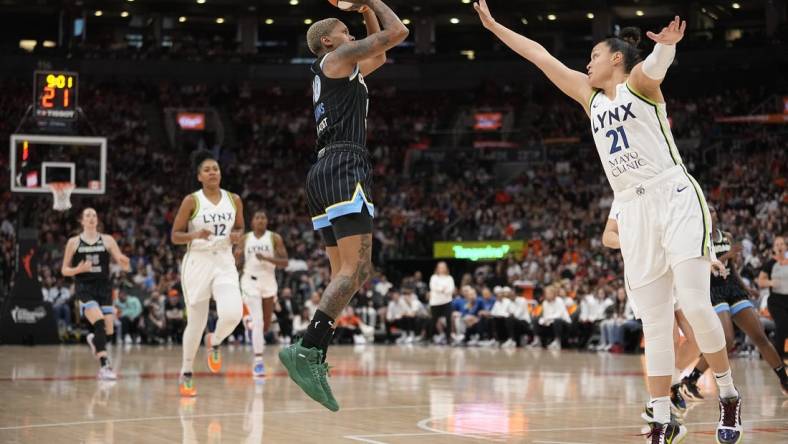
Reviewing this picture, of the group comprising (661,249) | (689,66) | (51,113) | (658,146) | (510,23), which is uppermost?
(510,23)

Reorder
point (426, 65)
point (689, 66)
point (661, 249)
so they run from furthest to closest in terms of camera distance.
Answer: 1. point (426, 65)
2. point (689, 66)
3. point (661, 249)

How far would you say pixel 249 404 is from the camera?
9.98 metres

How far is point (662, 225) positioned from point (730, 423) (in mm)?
1398

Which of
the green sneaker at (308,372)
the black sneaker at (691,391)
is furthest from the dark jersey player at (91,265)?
the green sneaker at (308,372)

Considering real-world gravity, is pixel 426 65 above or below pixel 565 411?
above

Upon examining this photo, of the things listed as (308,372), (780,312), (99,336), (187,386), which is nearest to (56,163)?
(99,336)

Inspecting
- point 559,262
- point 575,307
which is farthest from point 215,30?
point 575,307

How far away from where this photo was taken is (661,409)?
634 centimetres

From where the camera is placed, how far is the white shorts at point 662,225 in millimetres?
6238

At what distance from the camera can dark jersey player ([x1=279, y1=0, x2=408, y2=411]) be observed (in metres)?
6.41

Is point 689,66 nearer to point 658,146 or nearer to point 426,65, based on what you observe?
point 426,65

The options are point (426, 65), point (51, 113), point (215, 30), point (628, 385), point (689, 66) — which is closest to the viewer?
point (628, 385)

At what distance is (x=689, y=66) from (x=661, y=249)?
35.9 m

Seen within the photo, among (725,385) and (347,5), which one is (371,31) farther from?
(725,385)
